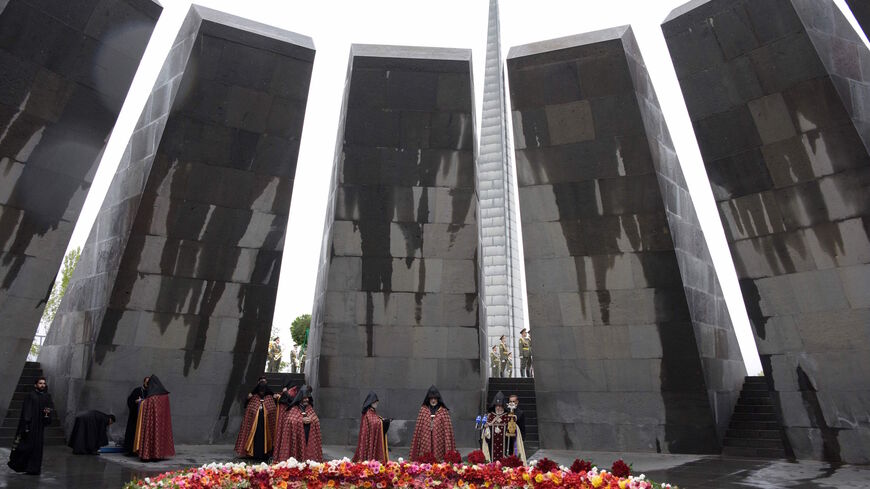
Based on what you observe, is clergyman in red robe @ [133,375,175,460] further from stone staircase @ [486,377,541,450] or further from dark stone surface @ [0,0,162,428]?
stone staircase @ [486,377,541,450]

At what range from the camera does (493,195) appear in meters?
37.4

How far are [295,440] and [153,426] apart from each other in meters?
2.83

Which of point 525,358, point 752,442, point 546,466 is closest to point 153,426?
point 546,466

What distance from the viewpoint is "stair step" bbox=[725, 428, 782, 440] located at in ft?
47.7

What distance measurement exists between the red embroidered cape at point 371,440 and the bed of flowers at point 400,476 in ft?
10.4

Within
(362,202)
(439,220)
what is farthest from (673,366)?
(362,202)

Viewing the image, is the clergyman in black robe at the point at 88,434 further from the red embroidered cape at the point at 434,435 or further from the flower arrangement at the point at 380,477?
the red embroidered cape at the point at 434,435

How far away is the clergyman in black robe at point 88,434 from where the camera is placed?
12875mm

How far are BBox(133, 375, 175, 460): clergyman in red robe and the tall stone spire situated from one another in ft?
66.5

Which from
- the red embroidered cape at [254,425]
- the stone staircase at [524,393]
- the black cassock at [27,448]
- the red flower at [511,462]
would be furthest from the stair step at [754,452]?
the black cassock at [27,448]

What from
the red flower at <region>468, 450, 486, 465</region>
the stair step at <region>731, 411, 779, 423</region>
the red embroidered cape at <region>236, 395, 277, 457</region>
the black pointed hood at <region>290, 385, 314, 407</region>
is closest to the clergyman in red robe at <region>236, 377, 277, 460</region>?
the red embroidered cape at <region>236, 395, 277, 457</region>

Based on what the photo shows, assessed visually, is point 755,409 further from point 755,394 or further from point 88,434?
point 88,434

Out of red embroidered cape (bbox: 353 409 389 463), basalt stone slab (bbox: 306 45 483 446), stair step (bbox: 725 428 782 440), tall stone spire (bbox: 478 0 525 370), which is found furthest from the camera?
tall stone spire (bbox: 478 0 525 370)

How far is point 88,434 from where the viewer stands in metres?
13.0
